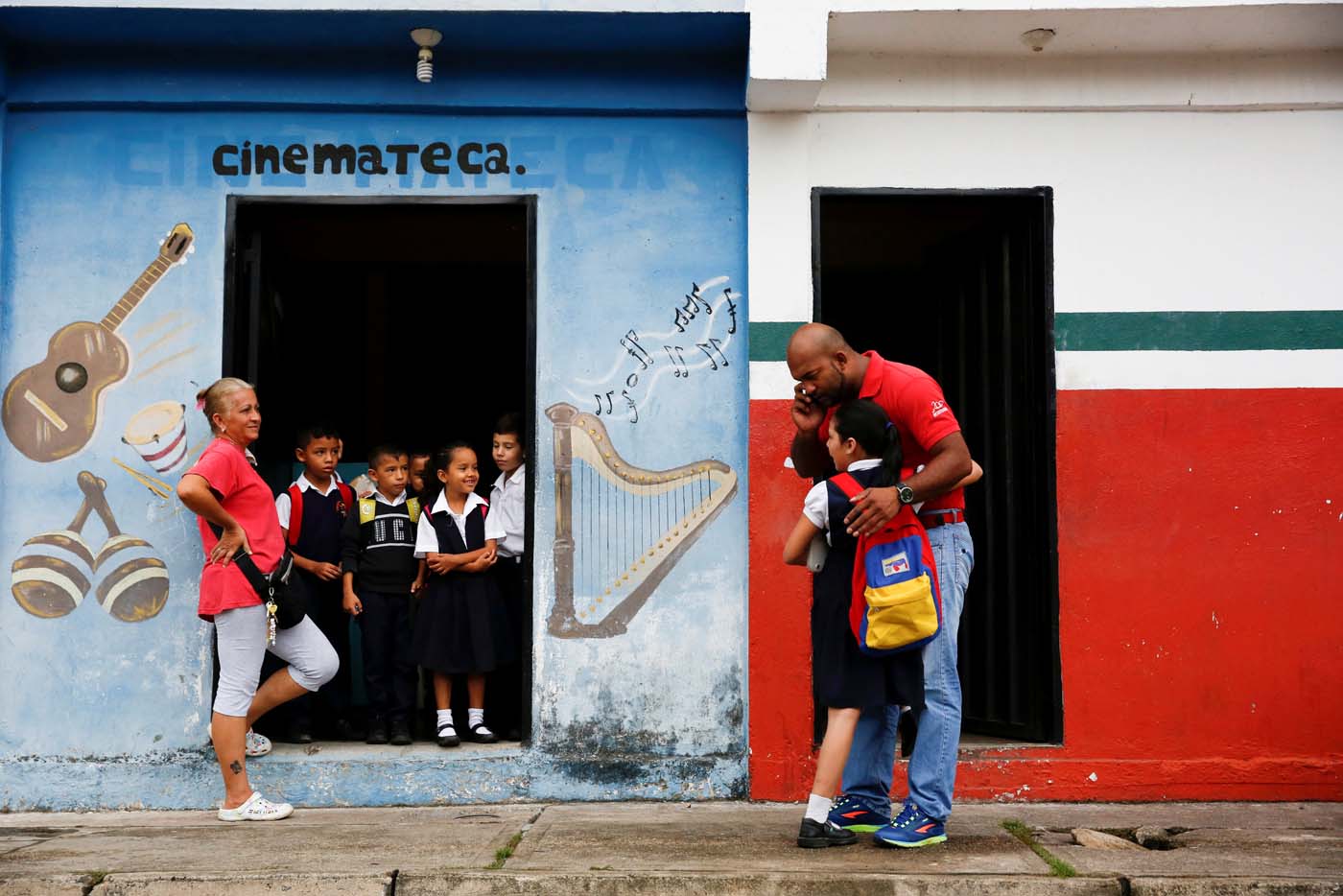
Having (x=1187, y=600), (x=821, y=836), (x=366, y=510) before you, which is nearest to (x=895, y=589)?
(x=821, y=836)

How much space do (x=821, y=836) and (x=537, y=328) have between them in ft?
8.99

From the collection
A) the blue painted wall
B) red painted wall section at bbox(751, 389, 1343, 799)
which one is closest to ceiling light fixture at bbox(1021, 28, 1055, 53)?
the blue painted wall

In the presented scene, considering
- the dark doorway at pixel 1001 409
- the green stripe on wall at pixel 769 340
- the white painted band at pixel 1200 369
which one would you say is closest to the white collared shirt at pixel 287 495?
the green stripe on wall at pixel 769 340

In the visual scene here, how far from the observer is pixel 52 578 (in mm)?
6297

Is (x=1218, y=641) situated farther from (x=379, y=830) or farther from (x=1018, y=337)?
(x=379, y=830)

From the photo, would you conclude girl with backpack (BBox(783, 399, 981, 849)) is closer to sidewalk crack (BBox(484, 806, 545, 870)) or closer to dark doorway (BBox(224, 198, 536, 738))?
sidewalk crack (BBox(484, 806, 545, 870))

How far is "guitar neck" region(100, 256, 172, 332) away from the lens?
6.41 m

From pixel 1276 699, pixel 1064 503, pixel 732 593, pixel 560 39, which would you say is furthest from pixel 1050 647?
pixel 560 39

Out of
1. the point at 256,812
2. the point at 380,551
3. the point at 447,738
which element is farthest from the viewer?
the point at 380,551

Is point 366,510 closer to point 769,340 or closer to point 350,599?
point 350,599

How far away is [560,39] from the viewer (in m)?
6.37

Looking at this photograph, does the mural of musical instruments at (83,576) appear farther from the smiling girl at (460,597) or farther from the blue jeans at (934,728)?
the blue jeans at (934,728)

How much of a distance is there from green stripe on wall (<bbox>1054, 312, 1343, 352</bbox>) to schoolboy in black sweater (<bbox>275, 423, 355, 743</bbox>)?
3.71 m

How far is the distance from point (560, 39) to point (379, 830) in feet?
11.9
